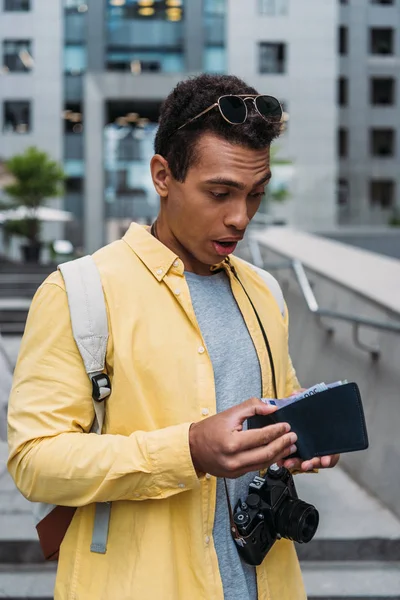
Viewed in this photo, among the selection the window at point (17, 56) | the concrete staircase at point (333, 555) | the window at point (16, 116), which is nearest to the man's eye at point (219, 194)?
the concrete staircase at point (333, 555)

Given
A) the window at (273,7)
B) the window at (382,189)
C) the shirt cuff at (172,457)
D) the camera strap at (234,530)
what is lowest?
the window at (382,189)

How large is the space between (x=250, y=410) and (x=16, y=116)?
86.9ft

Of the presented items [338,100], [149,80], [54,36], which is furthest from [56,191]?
[338,100]

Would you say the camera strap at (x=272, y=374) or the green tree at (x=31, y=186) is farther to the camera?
the green tree at (x=31, y=186)

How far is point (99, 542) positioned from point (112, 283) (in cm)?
48

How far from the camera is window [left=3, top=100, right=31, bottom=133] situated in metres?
26.0

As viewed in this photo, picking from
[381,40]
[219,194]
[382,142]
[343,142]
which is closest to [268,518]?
[219,194]

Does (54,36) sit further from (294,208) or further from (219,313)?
(219,313)

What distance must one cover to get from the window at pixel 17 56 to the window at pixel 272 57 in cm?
733

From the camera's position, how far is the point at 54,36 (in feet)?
79.5

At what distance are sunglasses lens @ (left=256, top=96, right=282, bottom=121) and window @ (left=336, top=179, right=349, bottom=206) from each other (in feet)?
68.4

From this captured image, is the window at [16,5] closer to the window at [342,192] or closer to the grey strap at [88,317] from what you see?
the window at [342,192]

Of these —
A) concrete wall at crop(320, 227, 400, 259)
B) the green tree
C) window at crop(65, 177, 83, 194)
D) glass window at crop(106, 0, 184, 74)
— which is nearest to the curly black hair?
concrete wall at crop(320, 227, 400, 259)

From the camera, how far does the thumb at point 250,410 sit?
1.29 metres
